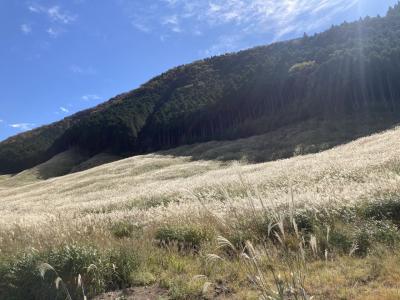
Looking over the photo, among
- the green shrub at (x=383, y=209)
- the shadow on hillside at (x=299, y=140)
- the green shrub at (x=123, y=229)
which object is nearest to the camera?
the green shrub at (x=383, y=209)

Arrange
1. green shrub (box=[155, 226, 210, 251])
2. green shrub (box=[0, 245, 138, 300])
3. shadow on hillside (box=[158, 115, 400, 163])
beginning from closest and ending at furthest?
green shrub (box=[0, 245, 138, 300]) → green shrub (box=[155, 226, 210, 251]) → shadow on hillside (box=[158, 115, 400, 163])

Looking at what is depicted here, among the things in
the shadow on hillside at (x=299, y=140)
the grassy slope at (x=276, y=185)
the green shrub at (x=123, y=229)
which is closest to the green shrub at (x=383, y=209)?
the grassy slope at (x=276, y=185)

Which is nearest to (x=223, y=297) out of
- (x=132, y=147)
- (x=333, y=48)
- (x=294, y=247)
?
(x=294, y=247)

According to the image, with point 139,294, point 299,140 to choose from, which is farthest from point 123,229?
point 299,140

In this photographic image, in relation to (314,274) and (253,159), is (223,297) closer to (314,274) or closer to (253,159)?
(314,274)

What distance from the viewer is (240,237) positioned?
7.20 m

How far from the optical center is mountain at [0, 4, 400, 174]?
221ft

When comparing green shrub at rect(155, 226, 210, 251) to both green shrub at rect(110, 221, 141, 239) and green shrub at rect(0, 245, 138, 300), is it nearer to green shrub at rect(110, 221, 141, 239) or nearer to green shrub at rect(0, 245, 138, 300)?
green shrub at rect(110, 221, 141, 239)

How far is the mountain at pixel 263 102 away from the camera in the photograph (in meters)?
67.4

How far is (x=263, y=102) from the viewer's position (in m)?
92.4

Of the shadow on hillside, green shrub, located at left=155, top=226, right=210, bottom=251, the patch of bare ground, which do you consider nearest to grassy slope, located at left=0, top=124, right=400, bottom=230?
green shrub, located at left=155, top=226, right=210, bottom=251

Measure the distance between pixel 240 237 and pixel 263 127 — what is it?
75289 mm

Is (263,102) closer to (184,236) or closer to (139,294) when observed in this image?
(184,236)

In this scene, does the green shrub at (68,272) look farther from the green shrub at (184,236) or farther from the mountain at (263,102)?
the mountain at (263,102)
